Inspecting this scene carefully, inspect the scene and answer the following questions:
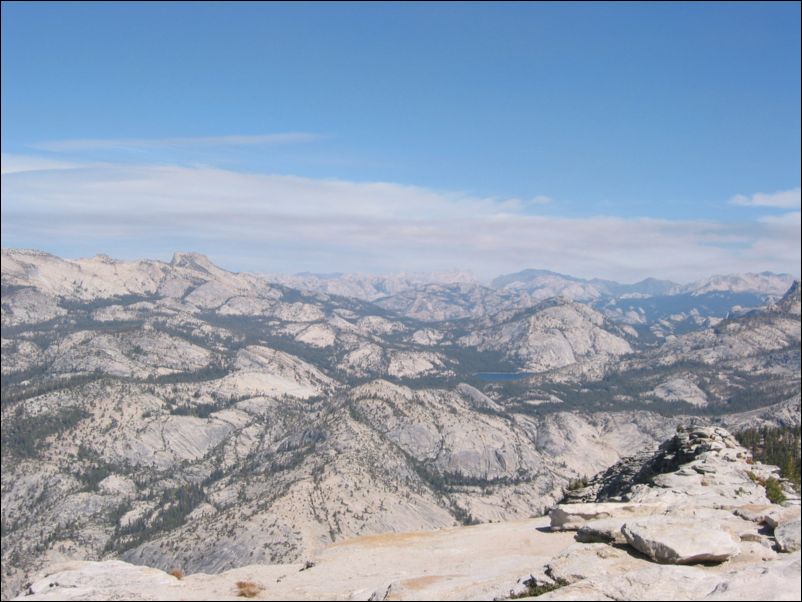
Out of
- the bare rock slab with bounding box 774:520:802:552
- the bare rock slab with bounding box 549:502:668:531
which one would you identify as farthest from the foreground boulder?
the bare rock slab with bounding box 549:502:668:531

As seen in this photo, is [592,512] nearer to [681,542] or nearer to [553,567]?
[681,542]

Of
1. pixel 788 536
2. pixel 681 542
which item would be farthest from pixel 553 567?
pixel 788 536

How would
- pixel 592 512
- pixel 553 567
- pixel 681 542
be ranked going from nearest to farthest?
pixel 553 567 < pixel 681 542 < pixel 592 512

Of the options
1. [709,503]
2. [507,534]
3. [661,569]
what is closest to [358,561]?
[507,534]

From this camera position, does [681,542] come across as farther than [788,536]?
No

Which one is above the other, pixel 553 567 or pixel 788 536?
pixel 788 536

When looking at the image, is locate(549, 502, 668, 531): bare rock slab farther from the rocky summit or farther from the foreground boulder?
the foreground boulder

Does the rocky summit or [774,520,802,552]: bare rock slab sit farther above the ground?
[774,520,802,552]: bare rock slab

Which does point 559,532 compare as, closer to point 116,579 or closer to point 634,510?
point 634,510
